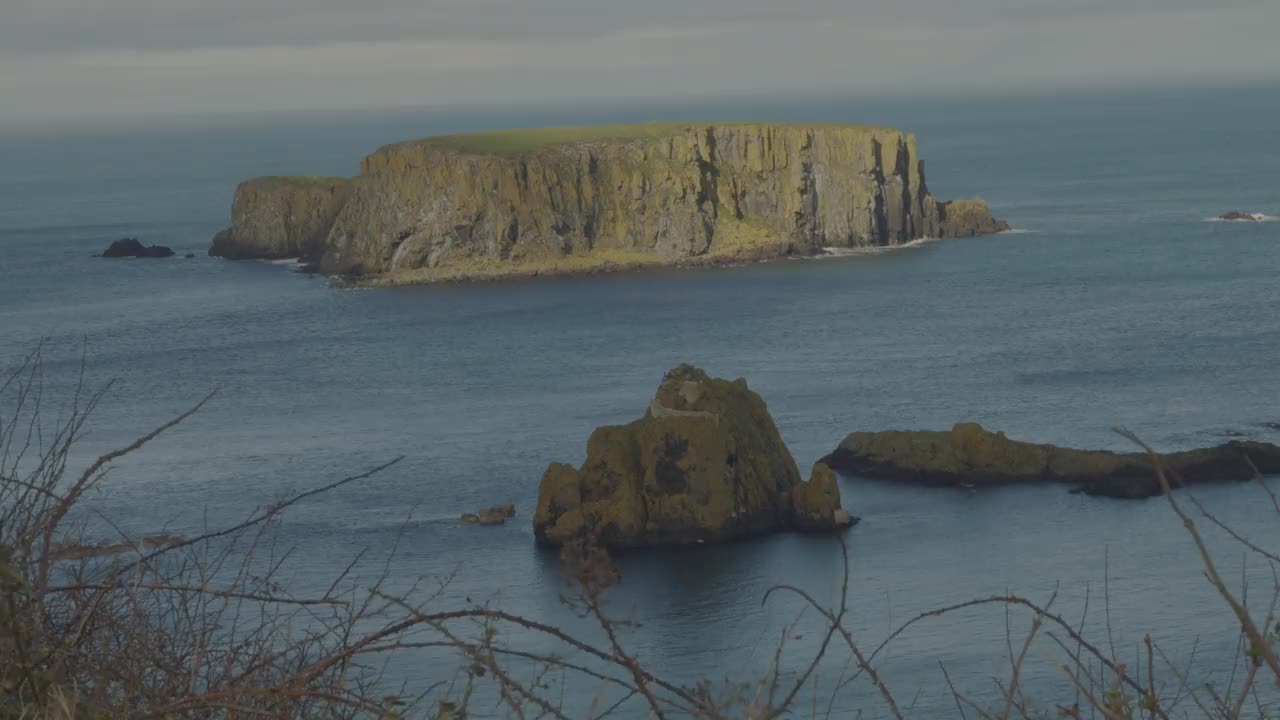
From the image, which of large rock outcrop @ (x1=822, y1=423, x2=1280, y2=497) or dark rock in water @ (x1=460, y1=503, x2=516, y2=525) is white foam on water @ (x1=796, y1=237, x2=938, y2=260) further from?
dark rock in water @ (x1=460, y1=503, x2=516, y2=525)

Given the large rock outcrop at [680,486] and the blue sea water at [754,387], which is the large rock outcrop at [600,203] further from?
the large rock outcrop at [680,486]

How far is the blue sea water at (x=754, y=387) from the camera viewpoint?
37312mm

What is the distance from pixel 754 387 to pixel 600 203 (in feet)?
165

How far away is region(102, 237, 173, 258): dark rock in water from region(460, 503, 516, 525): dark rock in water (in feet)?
259

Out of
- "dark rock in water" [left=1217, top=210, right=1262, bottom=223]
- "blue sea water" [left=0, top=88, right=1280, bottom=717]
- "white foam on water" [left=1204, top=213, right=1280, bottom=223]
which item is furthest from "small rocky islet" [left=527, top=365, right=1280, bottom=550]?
"dark rock in water" [left=1217, top=210, right=1262, bottom=223]

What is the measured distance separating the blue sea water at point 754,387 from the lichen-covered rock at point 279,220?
5747mm

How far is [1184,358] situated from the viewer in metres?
66.3

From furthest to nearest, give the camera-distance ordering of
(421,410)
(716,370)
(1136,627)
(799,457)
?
(716,370), (421,410), (799,457), (1136,627)

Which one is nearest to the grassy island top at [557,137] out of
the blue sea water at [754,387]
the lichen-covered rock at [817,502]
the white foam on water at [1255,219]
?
the blue sea water at [754,387]

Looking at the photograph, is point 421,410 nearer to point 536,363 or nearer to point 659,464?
point 536,363

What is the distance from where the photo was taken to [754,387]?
210ft

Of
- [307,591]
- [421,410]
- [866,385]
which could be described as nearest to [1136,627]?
[307,591]

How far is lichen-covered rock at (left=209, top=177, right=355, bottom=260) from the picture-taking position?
11975cm

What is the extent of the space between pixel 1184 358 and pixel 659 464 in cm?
3120
